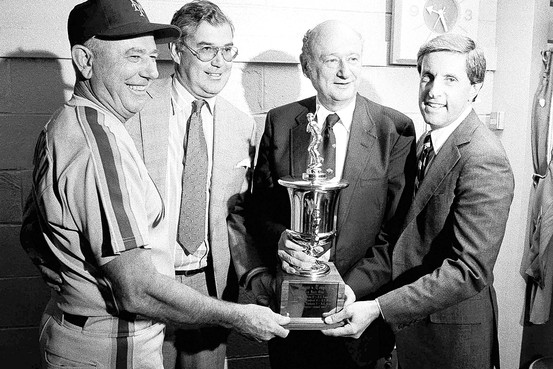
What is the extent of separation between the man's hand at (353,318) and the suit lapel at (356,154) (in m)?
0.31

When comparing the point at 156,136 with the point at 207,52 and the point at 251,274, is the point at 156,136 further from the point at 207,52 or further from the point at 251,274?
the point at 251,274

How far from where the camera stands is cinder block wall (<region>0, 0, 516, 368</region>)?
2.37 m

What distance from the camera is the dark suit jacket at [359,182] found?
186 cm

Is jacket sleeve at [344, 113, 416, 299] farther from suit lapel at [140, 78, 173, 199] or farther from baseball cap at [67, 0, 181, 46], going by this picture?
baseball cap at [67, 0, 181, 46]

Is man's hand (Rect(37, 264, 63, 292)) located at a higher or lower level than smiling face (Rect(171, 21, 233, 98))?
lower

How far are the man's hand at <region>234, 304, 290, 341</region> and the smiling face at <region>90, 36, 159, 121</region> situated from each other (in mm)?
702

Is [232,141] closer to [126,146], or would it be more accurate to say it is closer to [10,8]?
[126,146]

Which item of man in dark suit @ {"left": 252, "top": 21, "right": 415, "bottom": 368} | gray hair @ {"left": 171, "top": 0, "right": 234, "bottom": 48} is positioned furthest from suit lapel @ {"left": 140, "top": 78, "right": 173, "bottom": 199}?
man in dark suit @ {"left": 252, "top": 21, "right": 415, "bottom": 368}

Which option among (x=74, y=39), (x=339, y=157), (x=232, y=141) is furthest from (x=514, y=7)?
(x=74, y=39)

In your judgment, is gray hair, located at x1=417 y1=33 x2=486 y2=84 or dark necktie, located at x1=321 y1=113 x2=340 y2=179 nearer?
gray hair, located at x1=417 y1=33 x2=486 y2=84

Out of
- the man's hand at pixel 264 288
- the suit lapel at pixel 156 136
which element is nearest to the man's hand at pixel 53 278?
the suit lapel at pixel 156 136

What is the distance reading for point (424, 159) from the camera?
176cm

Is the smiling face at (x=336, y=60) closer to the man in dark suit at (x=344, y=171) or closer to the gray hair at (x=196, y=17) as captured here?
the man in dark suit at (x=344, y=171)

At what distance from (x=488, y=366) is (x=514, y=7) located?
198cm
